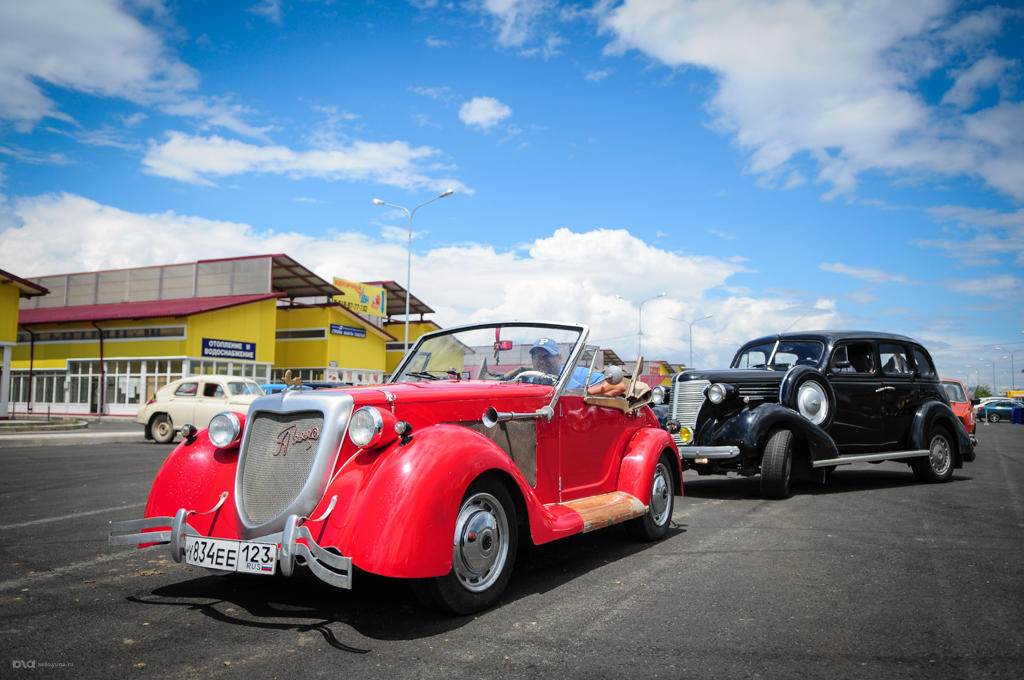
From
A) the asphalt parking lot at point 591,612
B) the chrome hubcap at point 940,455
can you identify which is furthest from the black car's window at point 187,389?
the chrome hubcap at point 940,455

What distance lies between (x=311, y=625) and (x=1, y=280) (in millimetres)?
27238

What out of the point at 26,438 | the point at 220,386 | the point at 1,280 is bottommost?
the point at 26,438

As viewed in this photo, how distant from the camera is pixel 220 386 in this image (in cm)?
1662

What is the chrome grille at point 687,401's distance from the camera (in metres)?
8.41

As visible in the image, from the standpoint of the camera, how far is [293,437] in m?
3.76

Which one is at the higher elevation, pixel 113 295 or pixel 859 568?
pixel 113 295

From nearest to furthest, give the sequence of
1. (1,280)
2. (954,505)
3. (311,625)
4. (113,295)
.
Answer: (311,625) < (954,505) < (1,280) < (113,295)

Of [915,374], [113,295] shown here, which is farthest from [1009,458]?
[113,295]

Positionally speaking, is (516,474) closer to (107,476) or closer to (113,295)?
(107,476)

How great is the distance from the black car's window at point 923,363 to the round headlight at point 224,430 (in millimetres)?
9363

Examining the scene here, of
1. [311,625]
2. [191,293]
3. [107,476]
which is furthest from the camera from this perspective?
[191,293]

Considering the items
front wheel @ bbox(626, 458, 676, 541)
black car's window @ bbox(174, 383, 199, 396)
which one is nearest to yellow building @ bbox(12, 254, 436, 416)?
black car's window @ bbox(174, 383, 199, 396)

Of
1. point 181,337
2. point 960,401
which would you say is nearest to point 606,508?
point 960,401

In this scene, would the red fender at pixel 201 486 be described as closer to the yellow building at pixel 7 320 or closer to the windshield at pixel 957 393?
the windshield at pixel 957 393
